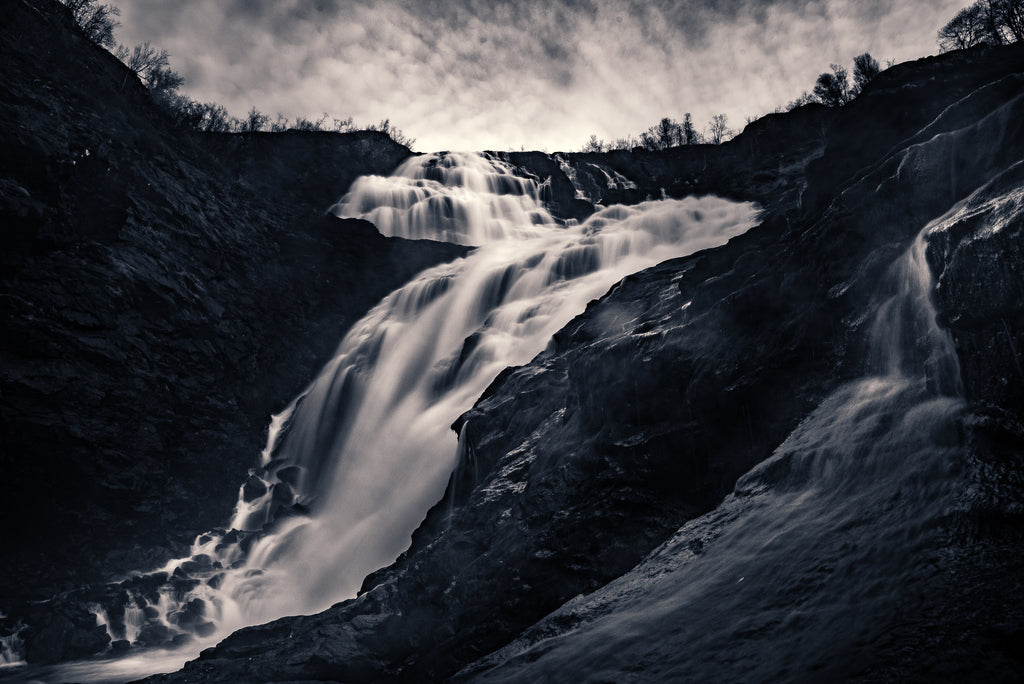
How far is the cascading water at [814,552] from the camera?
12.3 feet

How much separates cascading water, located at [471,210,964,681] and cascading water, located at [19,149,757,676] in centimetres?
938

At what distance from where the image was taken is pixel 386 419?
18797 millimetres

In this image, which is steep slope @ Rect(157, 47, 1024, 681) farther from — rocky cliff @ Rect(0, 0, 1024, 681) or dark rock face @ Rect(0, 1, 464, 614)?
dark rock face @ Rect(0, 1, 464, 614)

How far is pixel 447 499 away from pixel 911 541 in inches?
368

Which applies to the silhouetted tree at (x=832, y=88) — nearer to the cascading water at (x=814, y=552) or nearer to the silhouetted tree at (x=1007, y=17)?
the silhouetted tree at (x=1007, y=17)

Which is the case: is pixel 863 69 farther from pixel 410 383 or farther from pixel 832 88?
pixel 410 383

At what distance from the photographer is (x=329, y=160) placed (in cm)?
3406

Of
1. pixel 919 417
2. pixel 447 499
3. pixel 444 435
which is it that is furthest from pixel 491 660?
pixel 444 435

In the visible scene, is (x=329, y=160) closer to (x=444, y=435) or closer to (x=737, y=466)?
(x=444, y=435)

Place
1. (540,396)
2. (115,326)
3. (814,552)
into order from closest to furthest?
1. (814,552)
2. (540,396)
3. (115,326)

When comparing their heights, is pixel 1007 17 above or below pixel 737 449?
above

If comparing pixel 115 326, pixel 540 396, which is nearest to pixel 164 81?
pixel 115 326

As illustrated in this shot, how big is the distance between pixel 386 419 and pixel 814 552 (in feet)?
51.4

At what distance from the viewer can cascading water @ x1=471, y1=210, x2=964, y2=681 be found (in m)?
3.74
